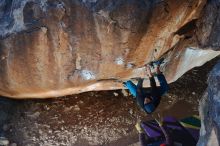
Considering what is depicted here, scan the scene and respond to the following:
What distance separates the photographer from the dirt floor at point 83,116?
6539mm

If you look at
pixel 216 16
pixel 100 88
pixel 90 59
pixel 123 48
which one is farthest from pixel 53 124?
pixel 216 16

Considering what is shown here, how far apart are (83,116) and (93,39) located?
1815 mm

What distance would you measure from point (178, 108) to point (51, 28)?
2899mm

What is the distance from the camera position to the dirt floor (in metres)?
6.54

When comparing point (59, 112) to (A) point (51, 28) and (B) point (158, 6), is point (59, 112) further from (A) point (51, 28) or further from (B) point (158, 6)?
(B) point (158, 6)

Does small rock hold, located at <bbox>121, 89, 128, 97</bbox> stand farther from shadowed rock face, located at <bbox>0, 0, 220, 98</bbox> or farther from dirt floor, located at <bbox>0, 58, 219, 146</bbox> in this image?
shadowed rock face, located at <bbox>0, 0, 220, 98</bbox>

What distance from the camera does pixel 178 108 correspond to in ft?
23.2

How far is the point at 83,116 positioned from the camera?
22.5 ft

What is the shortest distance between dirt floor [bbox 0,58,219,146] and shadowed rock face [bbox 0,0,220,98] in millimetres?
619

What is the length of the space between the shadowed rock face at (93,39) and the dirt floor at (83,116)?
62 centimetres

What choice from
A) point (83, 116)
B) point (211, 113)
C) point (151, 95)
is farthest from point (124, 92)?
point (211, 113)

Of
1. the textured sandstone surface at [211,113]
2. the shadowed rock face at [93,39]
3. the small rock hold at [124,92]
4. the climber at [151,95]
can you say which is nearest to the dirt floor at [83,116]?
the small rock hold at [124,92]

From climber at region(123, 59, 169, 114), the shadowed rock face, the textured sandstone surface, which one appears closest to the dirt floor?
the shadowed rock face

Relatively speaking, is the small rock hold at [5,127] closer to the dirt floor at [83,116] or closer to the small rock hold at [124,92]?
the dirt floor at [83,116]
